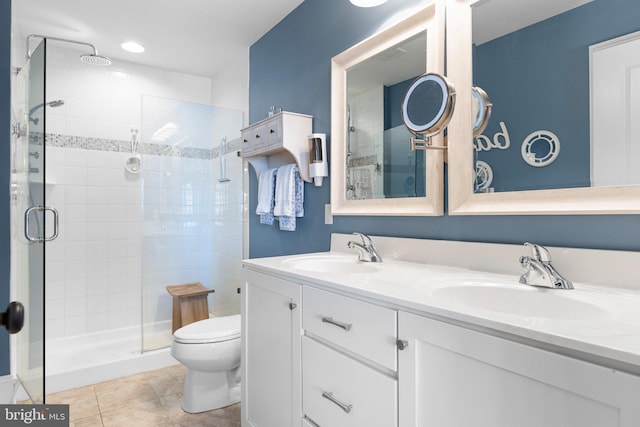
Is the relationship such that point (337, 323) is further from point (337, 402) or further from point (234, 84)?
point (234, 84)

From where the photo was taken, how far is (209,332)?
2061mm

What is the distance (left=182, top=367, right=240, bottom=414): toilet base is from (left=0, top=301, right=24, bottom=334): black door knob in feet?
4.85

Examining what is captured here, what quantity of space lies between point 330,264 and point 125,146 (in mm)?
2502

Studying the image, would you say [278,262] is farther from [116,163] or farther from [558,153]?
[116,163]

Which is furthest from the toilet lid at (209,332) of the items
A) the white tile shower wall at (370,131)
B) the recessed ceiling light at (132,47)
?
the recessed ceiling light at (132,47)

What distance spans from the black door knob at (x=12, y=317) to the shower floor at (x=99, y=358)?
6.63 ft

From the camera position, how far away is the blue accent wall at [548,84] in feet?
3.61

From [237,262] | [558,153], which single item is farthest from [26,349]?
[558,153]

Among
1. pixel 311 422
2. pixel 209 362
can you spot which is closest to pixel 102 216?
pixel 209 362

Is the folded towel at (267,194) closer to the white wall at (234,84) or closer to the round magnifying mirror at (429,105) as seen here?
the white wall at (234,84)

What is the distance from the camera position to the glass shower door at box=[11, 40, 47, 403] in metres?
1.59

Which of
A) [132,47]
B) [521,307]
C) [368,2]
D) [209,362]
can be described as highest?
[132,47]

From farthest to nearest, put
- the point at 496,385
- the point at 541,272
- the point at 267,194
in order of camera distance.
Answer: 1. the point at 267,194
2. the point at 541,272
3. the point at 496,385

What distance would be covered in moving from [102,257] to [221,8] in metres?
2.26
